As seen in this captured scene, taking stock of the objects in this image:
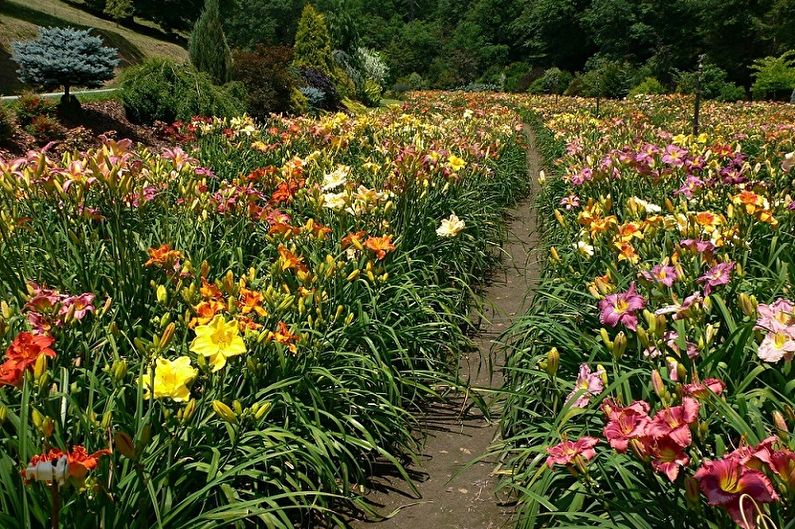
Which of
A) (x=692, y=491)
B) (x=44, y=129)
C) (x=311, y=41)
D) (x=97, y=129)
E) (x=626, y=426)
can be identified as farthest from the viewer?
(x=311, y=41)

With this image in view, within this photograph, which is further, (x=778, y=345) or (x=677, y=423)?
(x=778, y=345)

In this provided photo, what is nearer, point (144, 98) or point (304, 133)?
point (304, 133)

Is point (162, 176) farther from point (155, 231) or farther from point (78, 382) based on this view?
point (78, 382)

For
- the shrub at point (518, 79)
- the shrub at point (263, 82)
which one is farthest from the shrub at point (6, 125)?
the shrub at point (518, 79)

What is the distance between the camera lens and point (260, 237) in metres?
3.98

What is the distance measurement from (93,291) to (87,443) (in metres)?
1.17

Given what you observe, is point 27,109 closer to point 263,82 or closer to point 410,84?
point 263,82

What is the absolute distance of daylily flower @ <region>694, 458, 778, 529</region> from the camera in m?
1.16

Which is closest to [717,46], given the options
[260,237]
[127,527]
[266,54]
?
[266,54]

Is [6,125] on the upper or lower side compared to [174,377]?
lower

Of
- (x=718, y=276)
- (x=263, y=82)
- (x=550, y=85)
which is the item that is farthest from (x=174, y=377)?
(x=550, y=85)

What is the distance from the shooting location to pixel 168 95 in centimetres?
1035

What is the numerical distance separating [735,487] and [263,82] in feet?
43.5

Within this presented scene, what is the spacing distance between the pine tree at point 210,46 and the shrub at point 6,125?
4.87 meters
